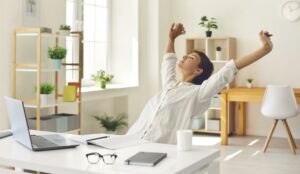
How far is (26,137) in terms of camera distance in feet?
7.28

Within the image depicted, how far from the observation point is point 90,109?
5941mm

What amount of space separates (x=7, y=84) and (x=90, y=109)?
6.21ft

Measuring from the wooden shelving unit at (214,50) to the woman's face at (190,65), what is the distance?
147 inches

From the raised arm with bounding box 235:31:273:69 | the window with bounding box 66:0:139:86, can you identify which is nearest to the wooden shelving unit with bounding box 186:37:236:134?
the window with bounding box 66:0:139:86

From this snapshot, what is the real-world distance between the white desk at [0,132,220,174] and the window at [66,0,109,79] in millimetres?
3708

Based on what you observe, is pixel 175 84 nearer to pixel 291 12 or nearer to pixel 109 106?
pixel 109 106

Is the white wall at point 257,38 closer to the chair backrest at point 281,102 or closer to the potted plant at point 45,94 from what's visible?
the chair backrest at point 281,102

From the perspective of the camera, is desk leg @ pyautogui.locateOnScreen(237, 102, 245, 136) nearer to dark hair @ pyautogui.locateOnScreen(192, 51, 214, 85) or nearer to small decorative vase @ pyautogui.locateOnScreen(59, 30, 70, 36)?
small decorative vase @ pyautogui.locateOnScreen(59, 30, 70, 36)

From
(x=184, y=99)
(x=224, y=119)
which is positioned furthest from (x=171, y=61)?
(x=224, y=119)

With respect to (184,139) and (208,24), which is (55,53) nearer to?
(184,139)

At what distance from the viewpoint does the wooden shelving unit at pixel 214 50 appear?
649 cm

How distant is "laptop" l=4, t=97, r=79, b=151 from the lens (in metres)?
2.17

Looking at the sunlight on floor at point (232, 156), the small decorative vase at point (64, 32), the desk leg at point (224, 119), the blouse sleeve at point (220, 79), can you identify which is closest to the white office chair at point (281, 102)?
the sunlight on floor at point (232, 156)

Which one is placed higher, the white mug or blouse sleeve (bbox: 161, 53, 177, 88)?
blouse sleeve (bbox: 161, 53, 177, 88)
